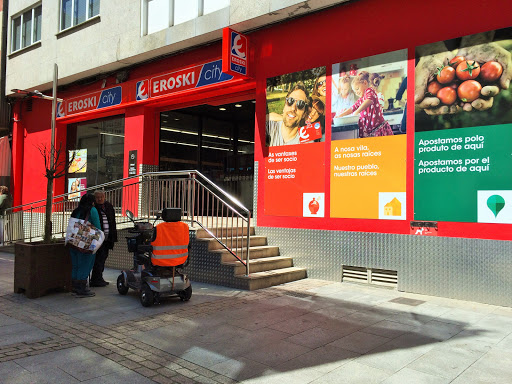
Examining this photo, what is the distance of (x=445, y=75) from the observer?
696 cm

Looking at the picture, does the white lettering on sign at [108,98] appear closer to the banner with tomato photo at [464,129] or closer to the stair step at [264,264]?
the stair step at [264,264]

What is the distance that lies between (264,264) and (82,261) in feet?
10.5

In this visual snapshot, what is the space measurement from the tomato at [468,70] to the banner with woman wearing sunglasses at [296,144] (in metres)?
2.50

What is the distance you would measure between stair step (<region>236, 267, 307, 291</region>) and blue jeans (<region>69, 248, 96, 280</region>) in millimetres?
2470

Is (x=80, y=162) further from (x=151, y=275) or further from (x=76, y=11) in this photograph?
(x=151, y=275)

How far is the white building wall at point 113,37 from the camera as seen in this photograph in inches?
357

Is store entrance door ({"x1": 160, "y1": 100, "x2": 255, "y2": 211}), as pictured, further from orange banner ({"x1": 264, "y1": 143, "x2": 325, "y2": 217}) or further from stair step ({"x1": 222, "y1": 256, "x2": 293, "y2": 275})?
stair step ({"x1": 222, "y1": 256, "x2": 293, "y2": 275})

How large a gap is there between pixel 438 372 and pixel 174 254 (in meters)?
3.75

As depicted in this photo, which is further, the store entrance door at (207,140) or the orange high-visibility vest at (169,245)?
the store entrance door at (207,140)

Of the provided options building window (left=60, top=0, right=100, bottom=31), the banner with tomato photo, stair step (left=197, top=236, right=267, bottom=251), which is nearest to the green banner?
the banner with tomato photo

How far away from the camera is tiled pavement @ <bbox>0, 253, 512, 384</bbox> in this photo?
382cm

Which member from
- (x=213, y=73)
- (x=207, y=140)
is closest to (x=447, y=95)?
(x=213, y=73)

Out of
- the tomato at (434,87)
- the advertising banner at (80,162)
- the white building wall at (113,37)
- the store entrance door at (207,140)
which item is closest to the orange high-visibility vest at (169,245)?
the tomato at (434,87)

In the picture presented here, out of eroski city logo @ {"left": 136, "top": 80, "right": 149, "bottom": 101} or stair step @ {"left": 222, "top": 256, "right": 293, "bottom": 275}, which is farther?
eroski city logo @ {"left": 136, "top": 80, "right": 149, "bottom": 101}
